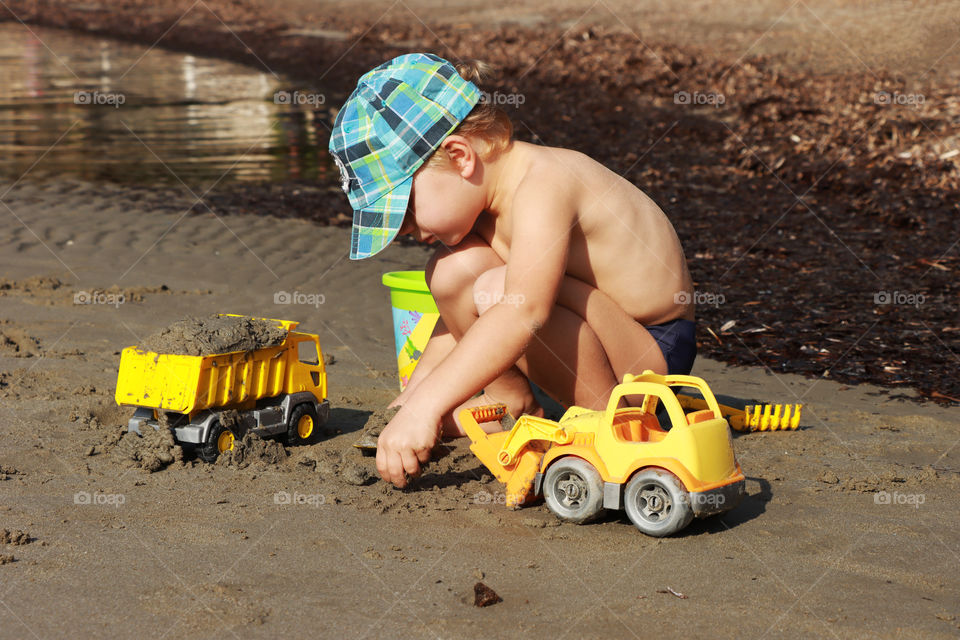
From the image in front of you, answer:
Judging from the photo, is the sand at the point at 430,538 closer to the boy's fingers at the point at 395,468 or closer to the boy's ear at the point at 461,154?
→ the boy's fingers at the point at 395,468

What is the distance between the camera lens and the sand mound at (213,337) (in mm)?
2984

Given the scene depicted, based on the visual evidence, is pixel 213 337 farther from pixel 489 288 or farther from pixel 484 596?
pixel 484 596

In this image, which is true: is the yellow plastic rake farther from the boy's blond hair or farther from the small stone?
the small stone

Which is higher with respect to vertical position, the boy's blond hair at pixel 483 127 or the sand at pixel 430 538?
the boy's blond hair at pixel 483 127

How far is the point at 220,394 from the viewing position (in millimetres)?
3068

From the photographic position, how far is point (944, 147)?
26.5 feet

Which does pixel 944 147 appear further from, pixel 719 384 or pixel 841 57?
pixel 719 384

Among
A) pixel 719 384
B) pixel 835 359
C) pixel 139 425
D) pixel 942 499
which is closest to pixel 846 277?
pixel 835 359

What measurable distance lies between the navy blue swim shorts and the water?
6036mm

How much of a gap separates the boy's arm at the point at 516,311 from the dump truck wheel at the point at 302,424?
736 millimetres

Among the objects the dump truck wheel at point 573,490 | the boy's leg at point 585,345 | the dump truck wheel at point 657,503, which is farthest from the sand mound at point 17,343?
the dump truck wheel at point 657,503

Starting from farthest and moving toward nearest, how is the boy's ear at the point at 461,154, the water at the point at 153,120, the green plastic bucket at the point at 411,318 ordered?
1. the water at the point at 153,120
2. the green plastic bucket at the point at 411,318
3. the boy's ear at the point at 461,154

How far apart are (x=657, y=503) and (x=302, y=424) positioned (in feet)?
4.49

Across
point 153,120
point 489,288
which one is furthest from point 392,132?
point 153,120
